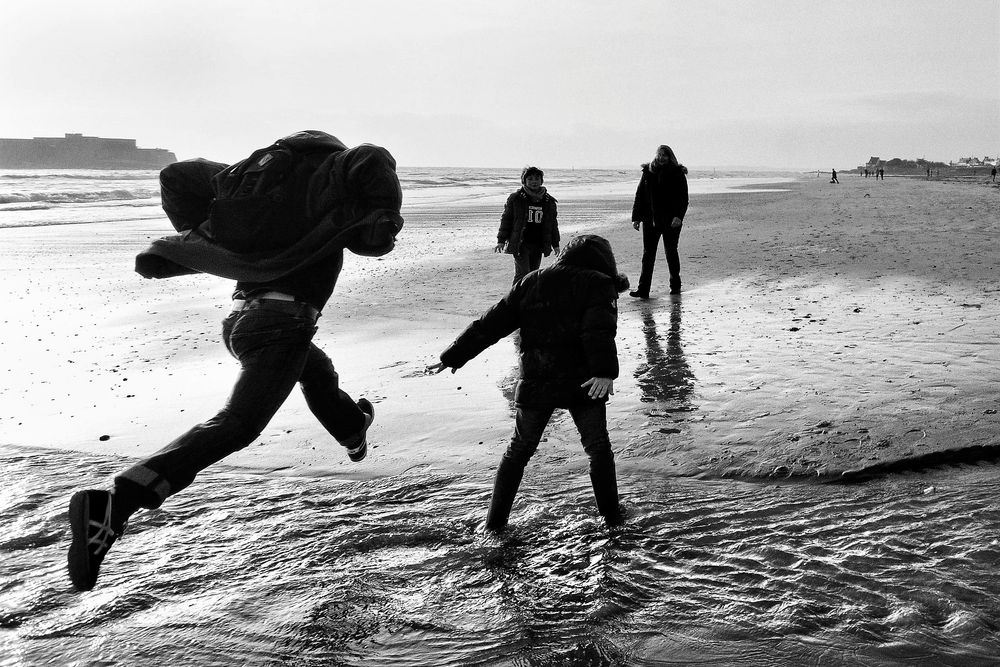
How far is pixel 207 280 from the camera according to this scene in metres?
13.2

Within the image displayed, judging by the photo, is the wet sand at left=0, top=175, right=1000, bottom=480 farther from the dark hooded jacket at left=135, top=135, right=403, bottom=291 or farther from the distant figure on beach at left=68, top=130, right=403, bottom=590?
the dark hooded jacket at left=135, top=135, right=403, bottom=291

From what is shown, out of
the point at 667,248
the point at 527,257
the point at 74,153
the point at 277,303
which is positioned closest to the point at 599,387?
the point at 277,303

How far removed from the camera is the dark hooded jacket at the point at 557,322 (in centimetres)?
386

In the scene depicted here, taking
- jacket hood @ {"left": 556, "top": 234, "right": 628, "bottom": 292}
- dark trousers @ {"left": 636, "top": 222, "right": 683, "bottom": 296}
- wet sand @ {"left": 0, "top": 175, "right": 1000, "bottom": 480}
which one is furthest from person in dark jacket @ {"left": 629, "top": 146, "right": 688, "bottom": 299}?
jacket hood @ {"left": 556, "top": 234, "right": 628, "bottom": 292}

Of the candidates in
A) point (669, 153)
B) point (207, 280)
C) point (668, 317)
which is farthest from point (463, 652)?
point (207, 280)

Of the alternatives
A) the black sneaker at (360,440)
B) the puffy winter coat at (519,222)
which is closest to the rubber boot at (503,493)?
the black sneaker at (360,440)

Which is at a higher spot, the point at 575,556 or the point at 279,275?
the point at 279,275

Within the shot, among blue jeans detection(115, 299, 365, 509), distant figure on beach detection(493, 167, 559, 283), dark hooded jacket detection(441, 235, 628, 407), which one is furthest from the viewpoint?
distant figure on beach detection(493, 167, 559, 283)

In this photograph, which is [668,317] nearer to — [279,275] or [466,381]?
[466,381]

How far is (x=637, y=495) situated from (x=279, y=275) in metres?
2.09

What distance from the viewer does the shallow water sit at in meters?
2.99

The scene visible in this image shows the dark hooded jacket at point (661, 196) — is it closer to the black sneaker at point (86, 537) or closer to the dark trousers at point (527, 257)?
the dark trousers at point (527, 257)

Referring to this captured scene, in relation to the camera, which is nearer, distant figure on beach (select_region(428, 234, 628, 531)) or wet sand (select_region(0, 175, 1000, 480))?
distant figure on beach (select_region(428, 234, 628, 531))

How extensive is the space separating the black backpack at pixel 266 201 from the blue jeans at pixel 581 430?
1319 mm
